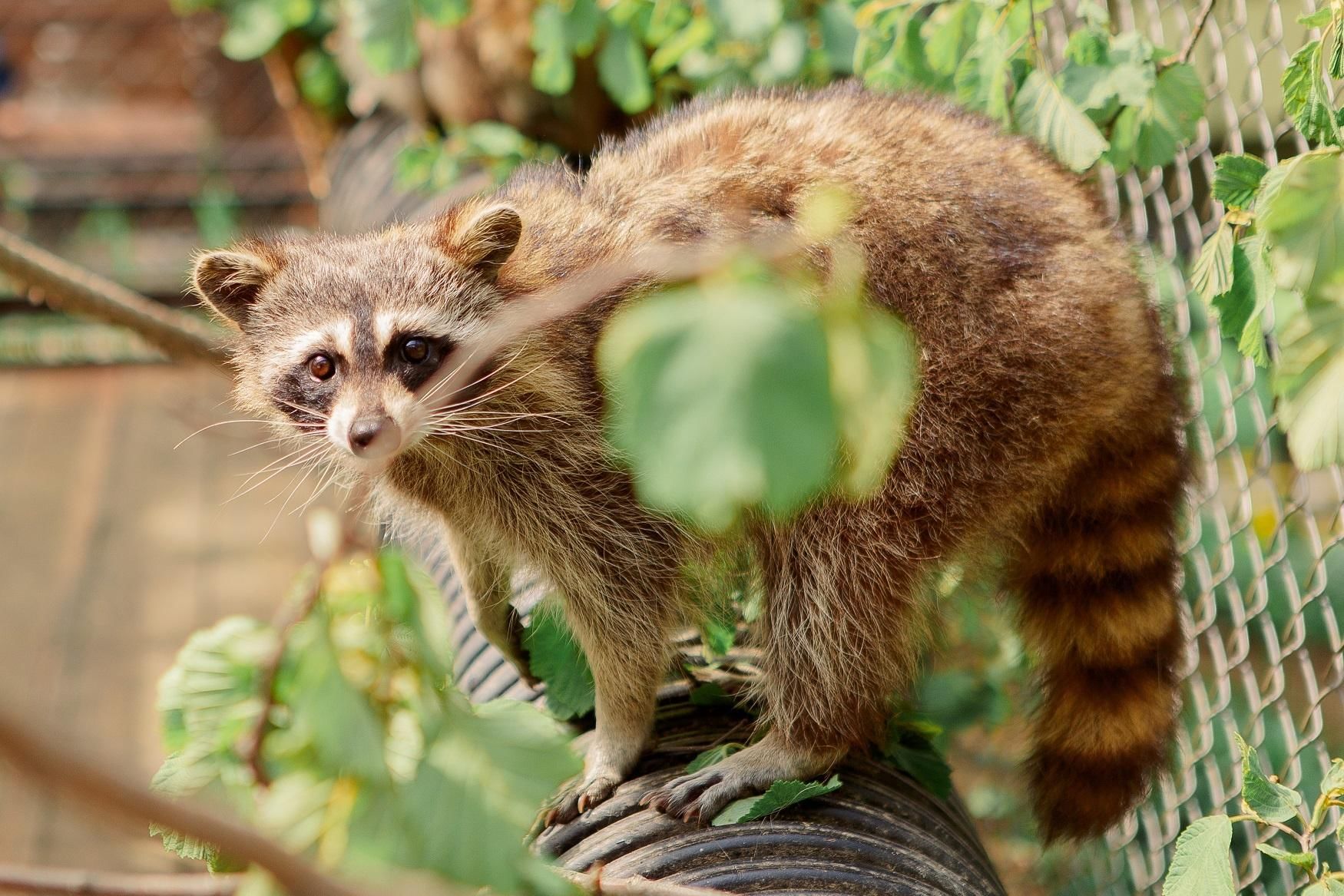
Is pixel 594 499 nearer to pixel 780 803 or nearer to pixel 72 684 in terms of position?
pixel 780 803

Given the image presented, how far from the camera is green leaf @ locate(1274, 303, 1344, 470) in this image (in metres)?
1.20

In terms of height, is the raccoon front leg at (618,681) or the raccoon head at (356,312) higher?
the raccoon head at (356,312)

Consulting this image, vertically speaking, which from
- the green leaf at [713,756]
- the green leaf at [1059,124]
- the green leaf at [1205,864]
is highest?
the green leaf at [1059,124]

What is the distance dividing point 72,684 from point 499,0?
9.11ft

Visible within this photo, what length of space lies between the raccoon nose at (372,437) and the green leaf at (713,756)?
75 cm

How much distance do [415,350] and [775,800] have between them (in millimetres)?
912

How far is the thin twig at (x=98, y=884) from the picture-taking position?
0.89 metres

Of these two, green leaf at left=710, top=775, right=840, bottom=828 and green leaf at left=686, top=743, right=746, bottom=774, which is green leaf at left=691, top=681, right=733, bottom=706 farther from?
green leaf at left=710, top=775, right=840, bottom=828

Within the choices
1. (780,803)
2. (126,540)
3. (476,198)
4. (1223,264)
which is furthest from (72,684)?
(1223,264)

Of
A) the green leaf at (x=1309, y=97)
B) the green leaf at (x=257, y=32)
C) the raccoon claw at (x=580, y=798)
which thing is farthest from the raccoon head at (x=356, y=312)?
the green leaf at (x=257, y=32)

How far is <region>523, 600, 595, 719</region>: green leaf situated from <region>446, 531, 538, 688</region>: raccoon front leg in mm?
61

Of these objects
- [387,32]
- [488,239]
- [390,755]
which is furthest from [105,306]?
[390,755]

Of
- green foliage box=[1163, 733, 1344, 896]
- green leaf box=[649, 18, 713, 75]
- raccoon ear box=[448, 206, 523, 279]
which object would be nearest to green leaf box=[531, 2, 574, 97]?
green leaf box=[649, 18, 713, 75]

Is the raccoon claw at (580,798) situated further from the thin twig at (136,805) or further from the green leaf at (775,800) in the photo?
the thin twig at (136,805)
